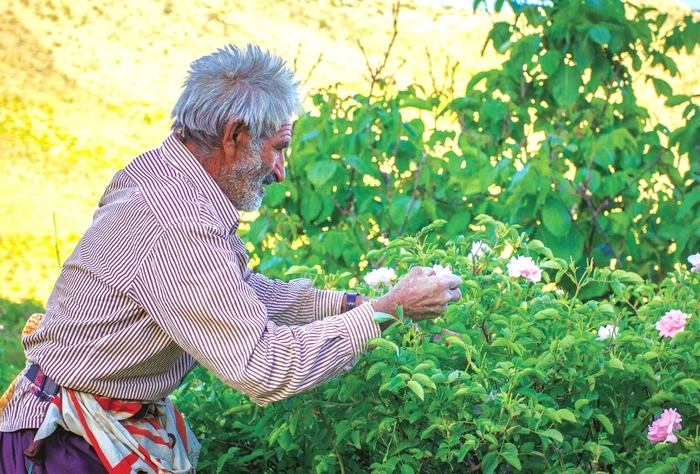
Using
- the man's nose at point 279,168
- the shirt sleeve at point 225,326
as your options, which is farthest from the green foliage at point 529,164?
the shirt sleeve at point 225,326

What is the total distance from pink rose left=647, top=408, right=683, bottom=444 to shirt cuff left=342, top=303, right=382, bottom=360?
66cm

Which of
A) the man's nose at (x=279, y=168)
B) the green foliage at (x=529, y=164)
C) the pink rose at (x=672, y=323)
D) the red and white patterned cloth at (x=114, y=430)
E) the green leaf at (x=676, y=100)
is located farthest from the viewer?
the green leaf at (x=676, y=100)

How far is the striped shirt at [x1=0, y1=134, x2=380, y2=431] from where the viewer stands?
195cm

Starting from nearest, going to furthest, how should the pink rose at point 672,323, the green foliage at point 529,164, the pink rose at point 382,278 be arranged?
the pink rose at point 672,323 → the pink rose at point 382,278 → the green foliage at point 529,164

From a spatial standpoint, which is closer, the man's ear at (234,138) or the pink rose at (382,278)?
the man's ear at (234,138)

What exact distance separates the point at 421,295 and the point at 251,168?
0.49 m

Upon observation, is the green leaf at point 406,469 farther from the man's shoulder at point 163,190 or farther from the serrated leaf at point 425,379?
the man's shoulder at point 163,190

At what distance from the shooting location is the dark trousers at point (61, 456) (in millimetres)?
2184

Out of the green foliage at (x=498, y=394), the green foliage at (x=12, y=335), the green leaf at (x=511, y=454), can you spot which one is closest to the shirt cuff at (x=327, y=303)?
the green foliage at (x=498, y=394)

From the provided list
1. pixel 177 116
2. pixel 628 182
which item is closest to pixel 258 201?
pixel 177 116

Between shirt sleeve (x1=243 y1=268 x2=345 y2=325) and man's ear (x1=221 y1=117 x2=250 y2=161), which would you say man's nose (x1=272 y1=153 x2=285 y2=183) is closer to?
man's ear (x1=221 y1=117 x2=250 y2=161)

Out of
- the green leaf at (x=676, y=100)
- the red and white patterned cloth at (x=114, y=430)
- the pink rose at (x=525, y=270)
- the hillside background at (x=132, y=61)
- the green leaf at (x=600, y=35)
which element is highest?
the green leaf at (x=600, y=35)

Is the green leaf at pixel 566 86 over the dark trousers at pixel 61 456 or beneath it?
over

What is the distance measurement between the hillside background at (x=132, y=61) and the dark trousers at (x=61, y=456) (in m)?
7.91
